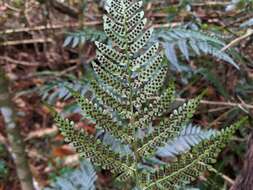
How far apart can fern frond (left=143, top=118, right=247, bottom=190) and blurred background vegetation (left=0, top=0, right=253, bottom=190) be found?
0.76 metres

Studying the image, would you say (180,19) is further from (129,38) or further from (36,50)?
(129,38)

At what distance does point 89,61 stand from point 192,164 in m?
2.82

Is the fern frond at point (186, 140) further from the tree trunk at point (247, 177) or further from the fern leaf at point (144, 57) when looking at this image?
the fern leaf at point (144, 57)

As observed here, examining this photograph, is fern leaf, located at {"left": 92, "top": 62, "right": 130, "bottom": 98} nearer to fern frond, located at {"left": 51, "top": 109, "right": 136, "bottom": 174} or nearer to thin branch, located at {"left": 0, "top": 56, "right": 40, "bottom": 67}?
fern frond, located at {"left": 51, "top": 109, "right": 136, "bottom": 174}

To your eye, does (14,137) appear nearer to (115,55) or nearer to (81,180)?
(81,180)

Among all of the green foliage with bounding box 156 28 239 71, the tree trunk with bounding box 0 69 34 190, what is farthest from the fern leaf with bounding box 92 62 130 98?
the tree trunk with bounding box 0 69 34 190

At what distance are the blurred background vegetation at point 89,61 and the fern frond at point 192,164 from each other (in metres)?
0.76

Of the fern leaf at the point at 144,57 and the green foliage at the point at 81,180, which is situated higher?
the fern leaf at the point at 144,57

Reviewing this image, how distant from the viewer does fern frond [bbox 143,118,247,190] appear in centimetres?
89

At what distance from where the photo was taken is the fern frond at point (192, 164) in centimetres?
89

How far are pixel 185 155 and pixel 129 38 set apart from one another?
9.2 inches

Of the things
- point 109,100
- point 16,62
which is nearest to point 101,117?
point 109,100

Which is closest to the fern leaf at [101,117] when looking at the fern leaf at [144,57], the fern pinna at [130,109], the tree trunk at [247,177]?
the fern pinna at [130,109]

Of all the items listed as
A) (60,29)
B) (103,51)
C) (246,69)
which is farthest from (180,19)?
(103,51)
